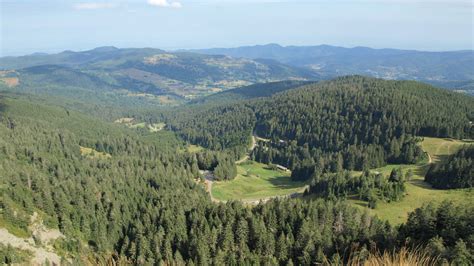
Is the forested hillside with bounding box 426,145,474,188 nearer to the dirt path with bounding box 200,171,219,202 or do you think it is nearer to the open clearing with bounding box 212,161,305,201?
the open clearing with bounding box 212,161,305,201

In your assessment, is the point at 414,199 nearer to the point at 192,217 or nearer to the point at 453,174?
the point at 453,174

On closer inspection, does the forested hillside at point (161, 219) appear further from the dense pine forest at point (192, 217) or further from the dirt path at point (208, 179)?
the dirt path at point (208, 179)

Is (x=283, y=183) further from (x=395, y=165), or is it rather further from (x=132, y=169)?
(x=132, y=169)

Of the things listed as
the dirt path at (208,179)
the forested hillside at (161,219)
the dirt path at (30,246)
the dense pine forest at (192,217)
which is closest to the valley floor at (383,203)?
the dirt path at (208,179)

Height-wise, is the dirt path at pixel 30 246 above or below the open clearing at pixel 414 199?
below

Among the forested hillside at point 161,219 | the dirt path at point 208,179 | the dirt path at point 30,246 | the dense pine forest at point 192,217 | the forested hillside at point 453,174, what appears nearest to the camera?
the dense pine forest at point 192,217

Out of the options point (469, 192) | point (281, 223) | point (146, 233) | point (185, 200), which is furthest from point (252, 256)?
point (469, 192)

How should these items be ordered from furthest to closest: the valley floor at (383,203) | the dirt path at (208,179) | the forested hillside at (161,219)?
the dirt path at (208,179), the valley floor at (383,203), the forested hillside at (161,219)
